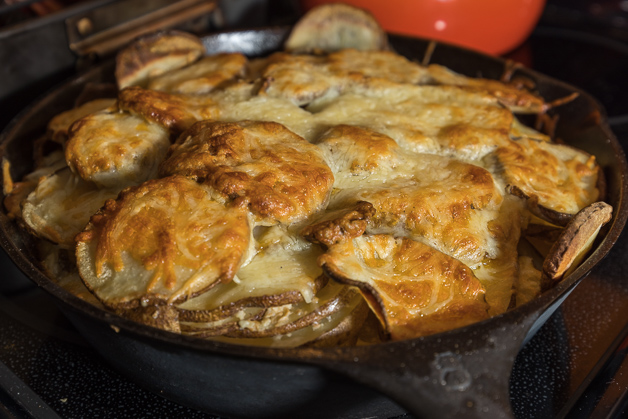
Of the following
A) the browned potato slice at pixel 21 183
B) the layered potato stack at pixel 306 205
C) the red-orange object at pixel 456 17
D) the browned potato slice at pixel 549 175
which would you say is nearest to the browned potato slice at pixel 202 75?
the layered potato stack at pixel 306 205

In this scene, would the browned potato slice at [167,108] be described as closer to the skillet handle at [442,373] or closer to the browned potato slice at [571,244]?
the skillet handle at [442,373]

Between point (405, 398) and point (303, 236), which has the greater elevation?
point (303, 236)

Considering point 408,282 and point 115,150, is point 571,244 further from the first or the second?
point 115,150

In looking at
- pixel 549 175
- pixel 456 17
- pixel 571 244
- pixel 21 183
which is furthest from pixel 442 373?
pixel 456 17

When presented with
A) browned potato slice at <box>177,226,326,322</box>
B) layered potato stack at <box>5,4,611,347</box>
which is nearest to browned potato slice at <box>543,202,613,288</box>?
layered potato stack at <box>5,4,611,347</box>

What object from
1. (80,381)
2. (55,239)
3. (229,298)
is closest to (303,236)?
(229,298)

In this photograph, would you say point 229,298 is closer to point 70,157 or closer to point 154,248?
point 154,248
